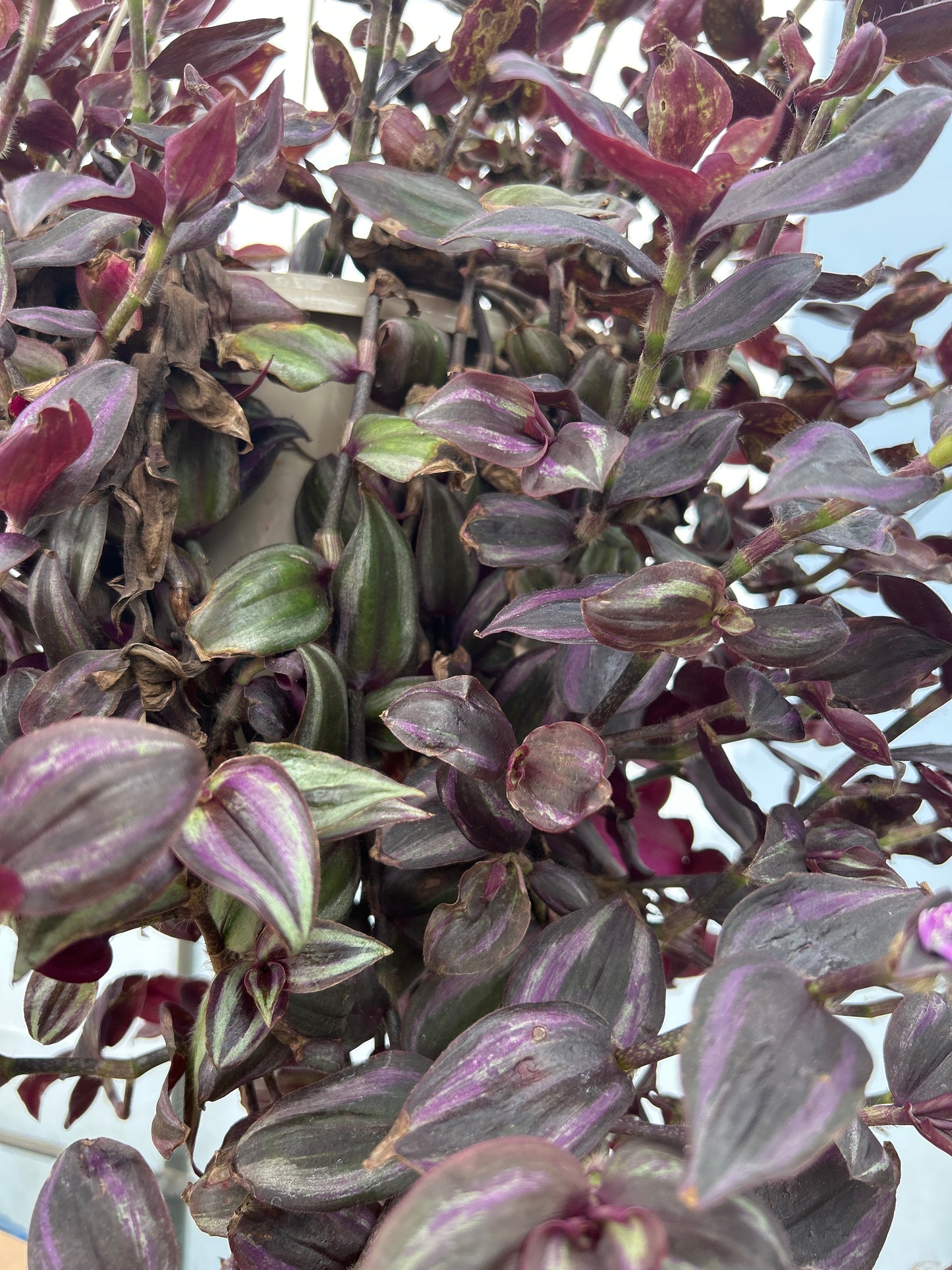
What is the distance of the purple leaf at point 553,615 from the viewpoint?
12.3 inches

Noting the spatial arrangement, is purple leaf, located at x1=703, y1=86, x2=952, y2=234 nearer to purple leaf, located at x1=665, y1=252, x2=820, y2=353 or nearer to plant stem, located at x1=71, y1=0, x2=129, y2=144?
purple leaf, located at x1=665, y1=252, x2=820, y2=353

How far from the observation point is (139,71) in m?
0.41

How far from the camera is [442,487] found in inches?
16.6

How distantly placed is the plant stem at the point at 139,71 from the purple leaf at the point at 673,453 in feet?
0.90

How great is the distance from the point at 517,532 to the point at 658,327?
3.6 inches

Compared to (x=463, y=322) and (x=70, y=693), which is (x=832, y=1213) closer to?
(x=70, y=693)

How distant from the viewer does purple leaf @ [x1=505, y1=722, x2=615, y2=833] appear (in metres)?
0.29

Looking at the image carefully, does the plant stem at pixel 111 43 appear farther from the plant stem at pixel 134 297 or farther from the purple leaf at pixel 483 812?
the purple leaf at pixel 483 812

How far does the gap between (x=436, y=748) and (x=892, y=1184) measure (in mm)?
188

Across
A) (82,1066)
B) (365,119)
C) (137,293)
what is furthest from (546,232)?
(82,1066)

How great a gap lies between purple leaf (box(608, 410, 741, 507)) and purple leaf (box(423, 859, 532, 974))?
5.8 inches

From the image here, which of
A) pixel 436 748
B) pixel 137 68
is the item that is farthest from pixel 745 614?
pixel 137 68

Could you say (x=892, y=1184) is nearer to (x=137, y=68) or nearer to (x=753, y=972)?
(x=753, y=972)

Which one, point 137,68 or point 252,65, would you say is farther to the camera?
point 252,65
